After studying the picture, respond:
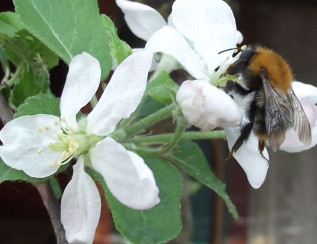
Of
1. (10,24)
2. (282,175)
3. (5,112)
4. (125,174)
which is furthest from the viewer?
(282,175)

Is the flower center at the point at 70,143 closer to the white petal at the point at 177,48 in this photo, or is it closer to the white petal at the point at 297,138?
the white petal at the point at 177,48

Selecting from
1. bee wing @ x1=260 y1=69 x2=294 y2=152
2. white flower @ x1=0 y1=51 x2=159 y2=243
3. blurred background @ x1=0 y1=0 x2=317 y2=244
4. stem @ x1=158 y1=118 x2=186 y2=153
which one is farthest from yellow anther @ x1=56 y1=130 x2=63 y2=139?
blurred background @ x1=0 y1=0 x2=317 y2=244

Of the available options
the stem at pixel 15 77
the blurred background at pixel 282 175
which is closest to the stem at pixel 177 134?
the stem at pixel 15 77

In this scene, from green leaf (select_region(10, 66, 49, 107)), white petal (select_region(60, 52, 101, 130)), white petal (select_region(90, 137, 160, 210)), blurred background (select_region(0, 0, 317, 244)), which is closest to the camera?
white petal (select_region(90, 137, 160, 210))

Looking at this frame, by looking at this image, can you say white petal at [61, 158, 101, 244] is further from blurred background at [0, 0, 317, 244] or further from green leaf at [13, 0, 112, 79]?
blurred background at [0, 0, 317, 244]

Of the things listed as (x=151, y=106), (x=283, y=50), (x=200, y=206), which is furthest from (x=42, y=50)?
(x=283, y=50)

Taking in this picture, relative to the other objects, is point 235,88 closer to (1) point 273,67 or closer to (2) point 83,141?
(1) point 273,67

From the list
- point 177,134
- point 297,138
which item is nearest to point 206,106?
point 177,134
